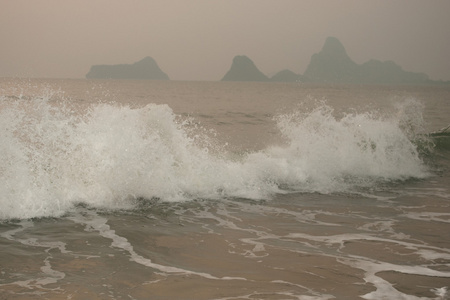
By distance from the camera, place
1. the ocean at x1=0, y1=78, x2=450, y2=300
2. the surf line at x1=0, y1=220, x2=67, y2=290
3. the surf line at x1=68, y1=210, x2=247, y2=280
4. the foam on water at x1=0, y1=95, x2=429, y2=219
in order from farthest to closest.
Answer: the foam on water at x1=0, y1=95, x2=429, y2=219 < the surf line at x1=68, y1=210, x2=247, y2=280 < the ocean at x1=0, y1=78, x2=450, y2=300 < the surf line at x1=0, y1=220, x2=67, y2=290

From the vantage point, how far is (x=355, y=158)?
469 inches

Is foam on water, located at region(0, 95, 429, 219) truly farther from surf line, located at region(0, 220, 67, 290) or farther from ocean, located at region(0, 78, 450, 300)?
surf line, located at region(0, 220, 67, 290)

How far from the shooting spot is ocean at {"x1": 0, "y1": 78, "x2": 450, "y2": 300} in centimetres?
445

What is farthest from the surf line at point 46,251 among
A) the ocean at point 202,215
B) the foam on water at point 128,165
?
the foam on water at point 128,165

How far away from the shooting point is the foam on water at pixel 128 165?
7355mm

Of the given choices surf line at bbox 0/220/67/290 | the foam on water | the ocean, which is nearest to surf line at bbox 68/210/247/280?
the ocean

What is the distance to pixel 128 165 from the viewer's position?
823 cm

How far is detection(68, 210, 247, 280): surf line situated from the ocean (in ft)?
0.11

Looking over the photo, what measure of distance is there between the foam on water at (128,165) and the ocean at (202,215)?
26mm

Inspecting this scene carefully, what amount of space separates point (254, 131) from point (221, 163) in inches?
412

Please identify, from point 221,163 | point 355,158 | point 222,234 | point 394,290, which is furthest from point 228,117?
point 394,290

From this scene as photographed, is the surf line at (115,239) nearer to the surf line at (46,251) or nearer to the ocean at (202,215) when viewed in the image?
the ocean at (202,215)

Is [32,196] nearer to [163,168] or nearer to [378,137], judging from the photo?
[163,168]

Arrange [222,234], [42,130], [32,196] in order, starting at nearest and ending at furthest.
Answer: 1. [222,234]
2. [32,196]
3. [42,130]
